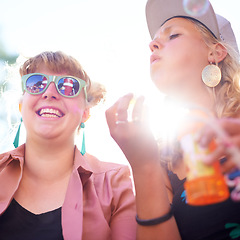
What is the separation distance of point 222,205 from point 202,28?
1.27m

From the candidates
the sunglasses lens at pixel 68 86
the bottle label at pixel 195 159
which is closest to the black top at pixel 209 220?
the bottle label at pixel 195 159

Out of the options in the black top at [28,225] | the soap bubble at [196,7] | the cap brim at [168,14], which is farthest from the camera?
the cap brim at [168,14]

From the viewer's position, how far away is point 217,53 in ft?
6.74

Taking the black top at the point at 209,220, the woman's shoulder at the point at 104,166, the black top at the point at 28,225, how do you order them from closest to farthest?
the black top at the point at 209,220 < the black top at the point at 28,225 < the woman's shoulder at the point at 104,166

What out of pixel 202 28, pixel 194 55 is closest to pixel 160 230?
pixel 194 55

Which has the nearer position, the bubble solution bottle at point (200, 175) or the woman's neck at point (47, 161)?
the bubble solution bottle at point (200, 175)

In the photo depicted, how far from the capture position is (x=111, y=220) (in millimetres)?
2072

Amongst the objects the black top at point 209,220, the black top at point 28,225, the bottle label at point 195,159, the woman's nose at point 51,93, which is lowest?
the black top at point 209,220

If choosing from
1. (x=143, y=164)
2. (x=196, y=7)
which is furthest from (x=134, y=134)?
(x=196, y=7)

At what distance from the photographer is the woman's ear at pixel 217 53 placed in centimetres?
201

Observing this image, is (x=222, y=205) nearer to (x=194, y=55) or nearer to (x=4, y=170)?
(x=194, y=55)

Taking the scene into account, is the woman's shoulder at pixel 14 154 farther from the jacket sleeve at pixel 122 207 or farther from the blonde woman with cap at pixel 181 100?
the blonde woman with cap at pixel 181 100

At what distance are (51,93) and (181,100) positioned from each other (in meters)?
1.05

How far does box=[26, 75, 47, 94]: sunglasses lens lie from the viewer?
7.53 ft
